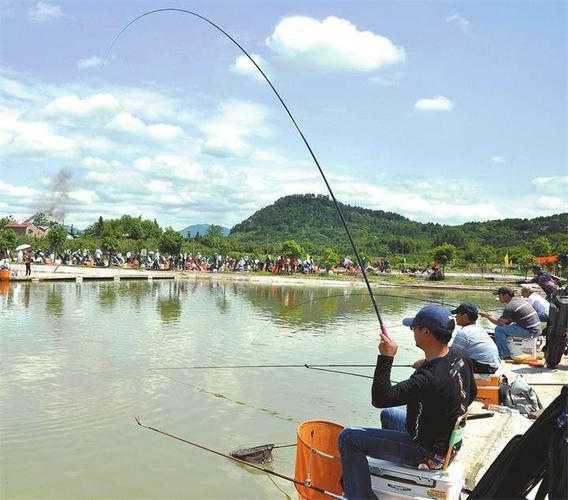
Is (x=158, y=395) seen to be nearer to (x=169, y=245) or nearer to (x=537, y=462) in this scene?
(x=537, y=462)

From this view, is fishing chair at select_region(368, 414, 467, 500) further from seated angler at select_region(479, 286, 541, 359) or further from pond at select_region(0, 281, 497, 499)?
seated angler at select_region(479, 286, 541, 359)

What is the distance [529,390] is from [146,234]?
67.7m

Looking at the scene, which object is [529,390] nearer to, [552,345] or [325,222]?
[552,345]

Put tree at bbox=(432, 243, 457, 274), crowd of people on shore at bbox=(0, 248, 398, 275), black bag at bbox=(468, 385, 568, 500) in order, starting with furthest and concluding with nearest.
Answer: tree at bbox=(432, 243, 457, 274), crowd of people on shore at bbox=(0, 248, 398, 275), black bag at bbox=(468, 385, 568, 500)

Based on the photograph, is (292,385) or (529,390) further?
(292,385)

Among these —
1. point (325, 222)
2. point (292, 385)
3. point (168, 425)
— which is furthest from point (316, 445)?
point (325, 222)

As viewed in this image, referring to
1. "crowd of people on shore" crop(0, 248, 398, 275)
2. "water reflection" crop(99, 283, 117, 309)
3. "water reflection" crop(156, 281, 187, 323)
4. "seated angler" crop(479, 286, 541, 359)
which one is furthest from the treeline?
"water reflection" crop(99, 283, 117, 309)

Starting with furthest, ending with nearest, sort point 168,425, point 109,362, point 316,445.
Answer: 1. point 109,362
2. point 168,425
3. point 316,445

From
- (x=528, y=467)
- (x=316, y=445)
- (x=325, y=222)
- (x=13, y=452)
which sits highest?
(x=325, y=222)

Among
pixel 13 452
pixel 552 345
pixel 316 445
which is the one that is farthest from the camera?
pixel 552 345

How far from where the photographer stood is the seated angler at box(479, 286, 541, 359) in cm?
916

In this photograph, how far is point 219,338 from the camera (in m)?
14.6

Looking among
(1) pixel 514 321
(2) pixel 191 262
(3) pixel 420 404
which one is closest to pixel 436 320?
(3) pixel 420 404

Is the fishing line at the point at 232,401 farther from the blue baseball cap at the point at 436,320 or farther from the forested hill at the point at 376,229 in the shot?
the forested hill at the point at 376,229
